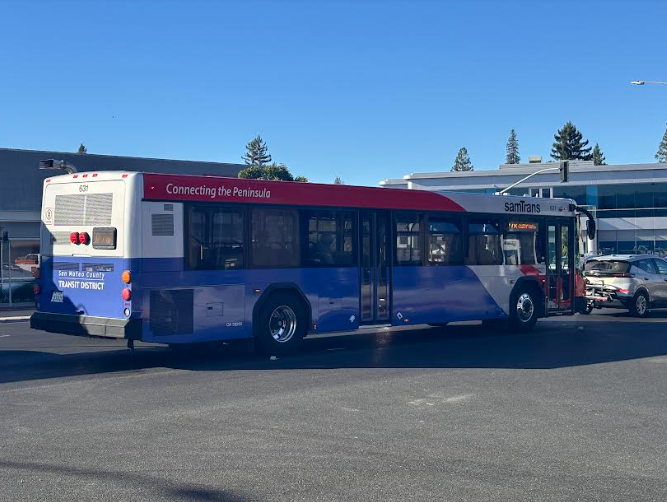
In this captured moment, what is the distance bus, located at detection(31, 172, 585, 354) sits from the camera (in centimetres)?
1205

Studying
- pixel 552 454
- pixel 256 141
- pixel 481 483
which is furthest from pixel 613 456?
pixel 256 141

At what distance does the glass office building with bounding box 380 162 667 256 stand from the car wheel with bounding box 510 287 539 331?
Result: 48767mm

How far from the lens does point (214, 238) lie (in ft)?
42.0

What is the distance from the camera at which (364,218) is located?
49.5 feet

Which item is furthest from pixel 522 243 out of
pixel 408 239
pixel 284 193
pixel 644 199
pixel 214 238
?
pixel 644 199

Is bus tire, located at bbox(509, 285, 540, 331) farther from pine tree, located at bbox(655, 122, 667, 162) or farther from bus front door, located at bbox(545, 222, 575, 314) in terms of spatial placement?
pine tree, located at bbox(655, 122, 667, 162)

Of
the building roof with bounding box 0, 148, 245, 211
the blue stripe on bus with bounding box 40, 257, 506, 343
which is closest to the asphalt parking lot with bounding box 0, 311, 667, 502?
the blue stripe on bus with bounding box 40, 257, 506, 343

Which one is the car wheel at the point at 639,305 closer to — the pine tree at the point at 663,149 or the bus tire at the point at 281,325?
the bus tire at the point at 281,325

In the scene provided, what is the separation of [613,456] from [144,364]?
7.87m

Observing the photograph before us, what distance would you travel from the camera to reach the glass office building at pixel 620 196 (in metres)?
66.1

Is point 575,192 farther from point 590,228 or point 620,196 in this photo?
point 590,228

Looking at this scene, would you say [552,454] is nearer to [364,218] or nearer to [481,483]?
[481,483]

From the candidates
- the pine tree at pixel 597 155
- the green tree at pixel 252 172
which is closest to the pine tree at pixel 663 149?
the pine tree at pixel 597 155

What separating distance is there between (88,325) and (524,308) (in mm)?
10250
